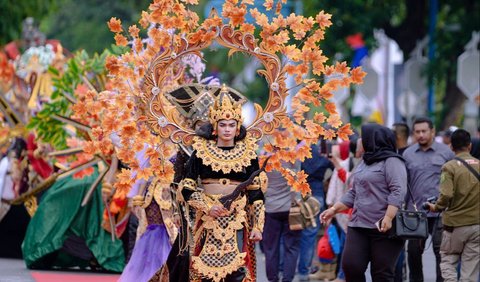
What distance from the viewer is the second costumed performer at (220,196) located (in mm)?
12156

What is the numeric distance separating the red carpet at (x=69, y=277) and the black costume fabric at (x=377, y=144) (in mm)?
4904

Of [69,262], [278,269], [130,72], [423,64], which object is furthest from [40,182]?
[423,64]

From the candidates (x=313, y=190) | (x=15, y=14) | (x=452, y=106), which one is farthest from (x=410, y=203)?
(x=15, y=14)

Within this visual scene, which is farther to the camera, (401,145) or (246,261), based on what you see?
(401,145)

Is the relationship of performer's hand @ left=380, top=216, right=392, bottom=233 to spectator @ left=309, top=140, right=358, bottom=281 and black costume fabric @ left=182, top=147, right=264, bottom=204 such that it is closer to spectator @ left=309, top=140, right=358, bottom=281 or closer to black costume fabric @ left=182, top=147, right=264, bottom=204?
black costume fabric @ left=182, top=147, right=264, bottom=204

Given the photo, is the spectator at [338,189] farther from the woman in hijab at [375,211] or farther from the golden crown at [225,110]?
the golden crown at [225,110]

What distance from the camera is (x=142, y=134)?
1272 centimetres

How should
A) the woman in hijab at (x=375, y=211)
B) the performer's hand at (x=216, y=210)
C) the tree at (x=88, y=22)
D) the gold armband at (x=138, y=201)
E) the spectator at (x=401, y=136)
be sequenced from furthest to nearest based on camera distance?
the tree at (x=88, y=22), the spectator at (x=401, y=136), the gold armband at (x=138, y=201), the woman in hijab at (x=375, y=211), the performer's hand at (x=216, y=210)

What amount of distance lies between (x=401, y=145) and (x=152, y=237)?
3.27m

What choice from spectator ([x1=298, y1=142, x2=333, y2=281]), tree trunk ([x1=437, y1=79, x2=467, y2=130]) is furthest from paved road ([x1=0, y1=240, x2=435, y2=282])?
tree trunk ([x1=437, y1=79, x2=467, y2=130])

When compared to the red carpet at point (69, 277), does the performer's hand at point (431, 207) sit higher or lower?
higher

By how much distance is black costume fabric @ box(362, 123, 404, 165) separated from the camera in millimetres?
12906

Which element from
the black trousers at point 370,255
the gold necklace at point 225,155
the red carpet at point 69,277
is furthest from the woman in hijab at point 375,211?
the red carpet at point 69,277

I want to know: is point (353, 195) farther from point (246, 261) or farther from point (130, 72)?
point (130, 72)
